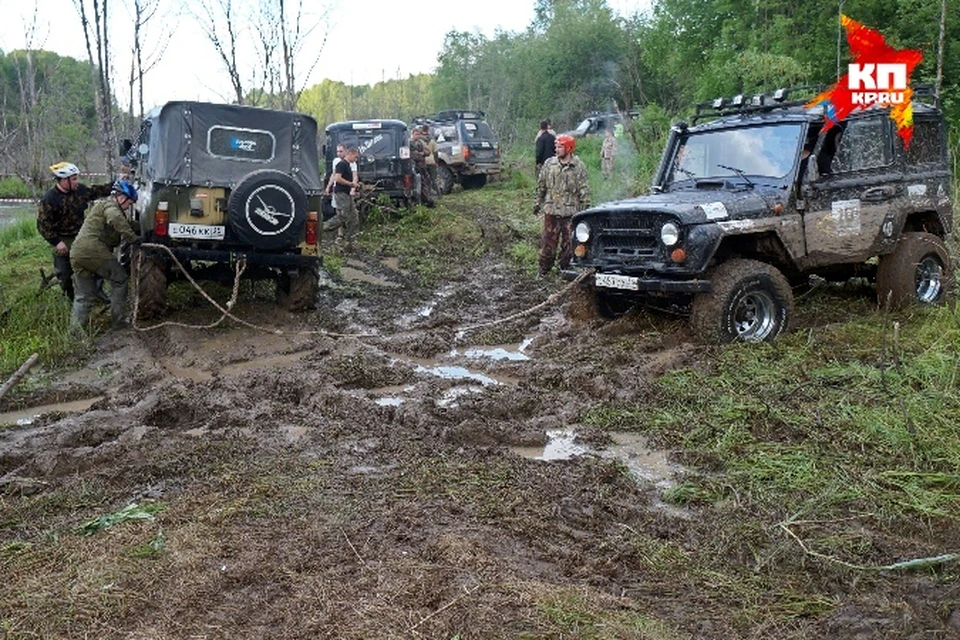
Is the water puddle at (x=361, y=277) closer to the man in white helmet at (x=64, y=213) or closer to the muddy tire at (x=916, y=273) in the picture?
the man in white helmet at (x=64, y=213)

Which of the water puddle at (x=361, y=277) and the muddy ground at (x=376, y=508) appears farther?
the water puddle at (x=361, y=277)

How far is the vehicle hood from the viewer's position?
22.9 feet

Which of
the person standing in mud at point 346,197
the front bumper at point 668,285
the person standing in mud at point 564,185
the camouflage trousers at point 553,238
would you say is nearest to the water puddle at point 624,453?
the front bumper at point 668,285

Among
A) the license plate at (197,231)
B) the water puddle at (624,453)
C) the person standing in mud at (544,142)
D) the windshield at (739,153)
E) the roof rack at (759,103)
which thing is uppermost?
the person standing in mud at (544,142)

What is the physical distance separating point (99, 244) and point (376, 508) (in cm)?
555

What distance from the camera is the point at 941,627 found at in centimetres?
295

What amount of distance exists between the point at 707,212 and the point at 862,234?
1.76 meters

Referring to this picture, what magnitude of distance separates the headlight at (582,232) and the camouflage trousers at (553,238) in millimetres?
2758

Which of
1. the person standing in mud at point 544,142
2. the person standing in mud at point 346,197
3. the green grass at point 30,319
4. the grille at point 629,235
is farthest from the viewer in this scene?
the person standing in mud at point 544,142

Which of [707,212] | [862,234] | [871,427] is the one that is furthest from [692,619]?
[862,234]

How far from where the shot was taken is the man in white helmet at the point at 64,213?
892 cm

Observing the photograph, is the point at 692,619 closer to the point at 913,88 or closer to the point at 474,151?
the point at 913,88

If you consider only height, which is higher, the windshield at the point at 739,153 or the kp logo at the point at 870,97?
the kp logo at the point at 870,97

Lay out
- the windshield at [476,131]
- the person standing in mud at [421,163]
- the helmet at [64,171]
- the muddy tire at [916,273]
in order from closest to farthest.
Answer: the muddy tire at [916,273]
the helmet at [64,171]
the person standing in mud at [421,163]
the windshield at [476,131]
